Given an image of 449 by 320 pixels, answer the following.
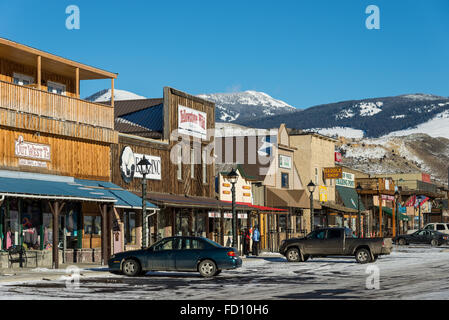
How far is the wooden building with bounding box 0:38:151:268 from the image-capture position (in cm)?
2906

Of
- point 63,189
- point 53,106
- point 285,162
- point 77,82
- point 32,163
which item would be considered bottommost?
point 63,189

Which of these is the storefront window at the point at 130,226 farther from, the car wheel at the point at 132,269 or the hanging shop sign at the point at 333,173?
the hanging shop sign at the point at 333,173

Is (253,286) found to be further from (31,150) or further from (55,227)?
(31,150)

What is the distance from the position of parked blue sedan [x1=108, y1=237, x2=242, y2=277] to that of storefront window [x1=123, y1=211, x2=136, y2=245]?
35.0 ft

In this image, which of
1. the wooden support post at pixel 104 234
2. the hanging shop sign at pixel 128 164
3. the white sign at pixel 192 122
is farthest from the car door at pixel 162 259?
the white sign at pixel 192 122

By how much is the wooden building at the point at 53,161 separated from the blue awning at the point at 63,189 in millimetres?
37

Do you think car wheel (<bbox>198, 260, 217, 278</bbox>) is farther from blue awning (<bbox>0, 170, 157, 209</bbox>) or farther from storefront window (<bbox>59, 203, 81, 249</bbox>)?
storefront window (<bbox>59, 203, 81, 249</bbox>)

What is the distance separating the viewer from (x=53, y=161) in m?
31.6

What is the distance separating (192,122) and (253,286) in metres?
23.1

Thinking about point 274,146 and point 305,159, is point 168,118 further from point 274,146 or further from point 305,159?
point 305,159

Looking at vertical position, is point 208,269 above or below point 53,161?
below

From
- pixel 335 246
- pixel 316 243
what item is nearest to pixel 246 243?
pixel 316 243
